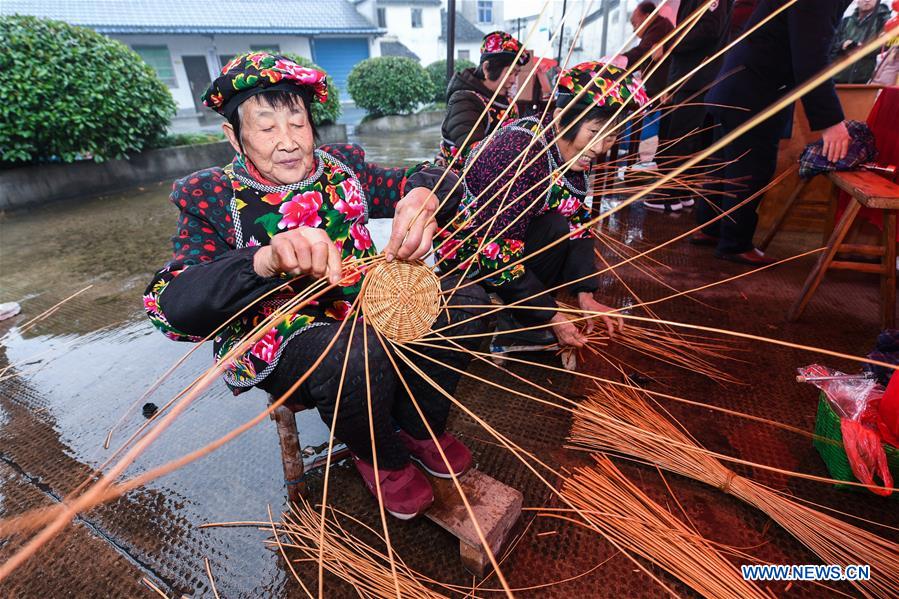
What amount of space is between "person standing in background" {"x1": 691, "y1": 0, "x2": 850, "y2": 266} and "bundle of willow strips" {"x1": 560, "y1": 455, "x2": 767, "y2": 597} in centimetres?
136

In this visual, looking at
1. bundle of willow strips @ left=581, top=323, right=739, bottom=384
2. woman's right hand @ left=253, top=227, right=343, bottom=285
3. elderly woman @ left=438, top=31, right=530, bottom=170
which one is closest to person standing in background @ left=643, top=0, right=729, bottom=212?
elderly woman @ left=438, top=31, right=530, bottom=170

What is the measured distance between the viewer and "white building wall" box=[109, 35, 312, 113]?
14.5 meters

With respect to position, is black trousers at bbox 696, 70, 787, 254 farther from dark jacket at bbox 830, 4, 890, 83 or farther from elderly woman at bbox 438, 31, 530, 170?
dark jacket at bbox 830, 4, 890, 83

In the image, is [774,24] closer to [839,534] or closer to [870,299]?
[870,299]

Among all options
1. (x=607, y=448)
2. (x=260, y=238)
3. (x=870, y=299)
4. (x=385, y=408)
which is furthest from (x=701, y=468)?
(x=870, y=299)

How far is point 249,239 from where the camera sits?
124 centimetres

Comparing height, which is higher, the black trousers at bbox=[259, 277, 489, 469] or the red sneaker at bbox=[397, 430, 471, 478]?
the black trousers at bbox=[259, 277, 489, 469]

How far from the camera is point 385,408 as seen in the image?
4.07 ft

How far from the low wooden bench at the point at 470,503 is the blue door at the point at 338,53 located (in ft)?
62.2

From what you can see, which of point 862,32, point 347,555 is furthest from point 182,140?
point 862,32

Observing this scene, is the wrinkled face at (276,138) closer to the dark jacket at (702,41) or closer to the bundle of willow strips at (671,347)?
the bundle of willow strips at (671,347)

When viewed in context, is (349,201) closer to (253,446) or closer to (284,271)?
(284,271)

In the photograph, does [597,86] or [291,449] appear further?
[597,86]

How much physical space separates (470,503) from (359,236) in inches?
33.8
